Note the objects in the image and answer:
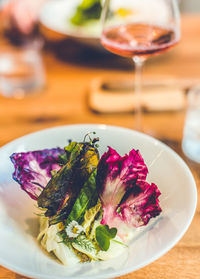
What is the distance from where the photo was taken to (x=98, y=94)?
118cm

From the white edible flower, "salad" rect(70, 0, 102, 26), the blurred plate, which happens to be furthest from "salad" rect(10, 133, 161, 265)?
"salad" rect(70, 0, 102, 26)

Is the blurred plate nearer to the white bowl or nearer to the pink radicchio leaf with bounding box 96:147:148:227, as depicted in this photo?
the white bowl

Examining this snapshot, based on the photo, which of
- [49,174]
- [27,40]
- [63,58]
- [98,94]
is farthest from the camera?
[27,40]

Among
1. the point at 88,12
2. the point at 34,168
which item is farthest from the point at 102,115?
the point at 88,12

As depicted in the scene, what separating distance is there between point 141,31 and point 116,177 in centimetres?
59

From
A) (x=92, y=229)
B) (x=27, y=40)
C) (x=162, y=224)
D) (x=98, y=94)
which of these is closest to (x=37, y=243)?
(x=92, y=229)

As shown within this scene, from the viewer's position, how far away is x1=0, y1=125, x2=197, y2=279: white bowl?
0.51m

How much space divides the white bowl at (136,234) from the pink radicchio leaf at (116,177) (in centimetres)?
7

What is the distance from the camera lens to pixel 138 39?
983 mm

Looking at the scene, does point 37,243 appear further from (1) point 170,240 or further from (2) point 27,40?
(2) point 27,40

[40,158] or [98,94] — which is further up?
[40,158]

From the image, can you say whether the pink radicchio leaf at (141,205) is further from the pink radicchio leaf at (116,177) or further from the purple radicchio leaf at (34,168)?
the purple radicchio leaf at (34,168)

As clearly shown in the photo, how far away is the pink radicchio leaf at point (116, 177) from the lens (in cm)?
55

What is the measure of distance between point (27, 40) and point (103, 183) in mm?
1169
